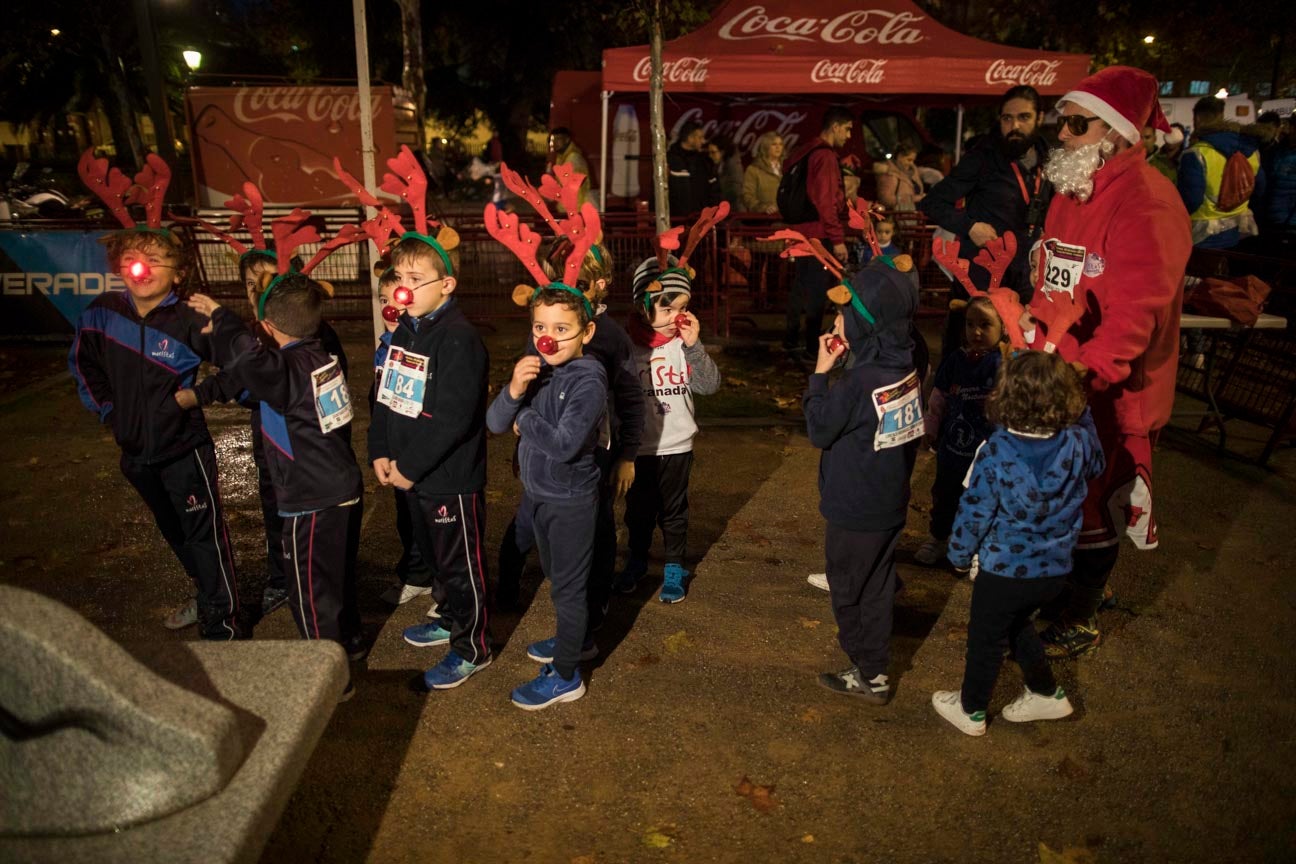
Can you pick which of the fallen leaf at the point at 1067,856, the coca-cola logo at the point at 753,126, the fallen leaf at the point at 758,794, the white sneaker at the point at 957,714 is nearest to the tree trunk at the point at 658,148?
the coca-cola logo at the point at 753,126

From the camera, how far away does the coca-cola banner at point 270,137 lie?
618 inches

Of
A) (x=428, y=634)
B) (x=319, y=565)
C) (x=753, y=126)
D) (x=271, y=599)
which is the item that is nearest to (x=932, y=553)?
(x=428, y=634)

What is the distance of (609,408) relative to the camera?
12.8 ft

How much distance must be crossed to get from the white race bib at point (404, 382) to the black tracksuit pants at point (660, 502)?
123 centimetres

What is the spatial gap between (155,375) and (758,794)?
2979 millimetres

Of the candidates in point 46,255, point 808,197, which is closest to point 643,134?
point 808,197

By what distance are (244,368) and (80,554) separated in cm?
253

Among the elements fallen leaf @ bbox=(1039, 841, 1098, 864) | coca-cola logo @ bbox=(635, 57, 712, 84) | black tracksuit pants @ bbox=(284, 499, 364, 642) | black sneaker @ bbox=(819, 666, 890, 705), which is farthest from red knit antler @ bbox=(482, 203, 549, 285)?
coca-cola logo @ bbox=(635, 57, 712, 84)

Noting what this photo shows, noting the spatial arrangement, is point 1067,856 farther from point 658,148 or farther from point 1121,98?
point 658,148

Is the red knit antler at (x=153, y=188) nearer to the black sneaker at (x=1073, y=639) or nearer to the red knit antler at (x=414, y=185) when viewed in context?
the red knit antler at (x=414, y=185)

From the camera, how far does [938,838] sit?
3.11 meters

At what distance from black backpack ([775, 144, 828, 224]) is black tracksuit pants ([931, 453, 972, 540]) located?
4424 millimetres

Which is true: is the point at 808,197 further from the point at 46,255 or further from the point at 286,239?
the point at 46,255

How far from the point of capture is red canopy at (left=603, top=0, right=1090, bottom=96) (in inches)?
482
